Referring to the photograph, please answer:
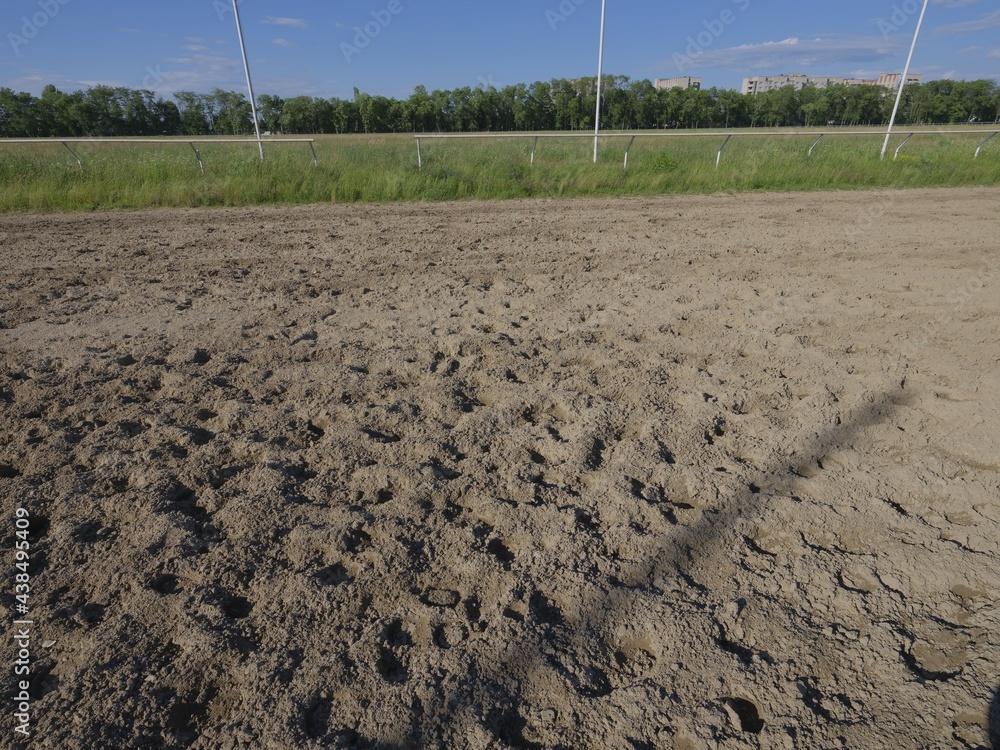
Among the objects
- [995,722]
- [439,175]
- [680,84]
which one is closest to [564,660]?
[995,722]

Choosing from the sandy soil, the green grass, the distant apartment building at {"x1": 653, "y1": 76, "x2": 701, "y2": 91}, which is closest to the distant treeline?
the distant apartment building at {"x1": 653, "y1": 76, "x2": 701, "y2": 91}

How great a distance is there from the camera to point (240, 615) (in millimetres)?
2283

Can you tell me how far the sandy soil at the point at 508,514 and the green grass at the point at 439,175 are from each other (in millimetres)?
5802

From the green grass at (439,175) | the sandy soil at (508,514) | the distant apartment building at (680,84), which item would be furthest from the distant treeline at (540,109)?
the sandy soil at (508,514)

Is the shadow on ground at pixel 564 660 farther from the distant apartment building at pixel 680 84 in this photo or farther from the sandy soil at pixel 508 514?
the distant apartment building at pixel 680 84

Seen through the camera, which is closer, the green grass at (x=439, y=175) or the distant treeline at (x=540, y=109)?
the green grass at (x=439, y=175)

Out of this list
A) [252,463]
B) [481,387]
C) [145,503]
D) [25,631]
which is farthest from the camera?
[481,387]

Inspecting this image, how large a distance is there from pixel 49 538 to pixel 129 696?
44.9 inches

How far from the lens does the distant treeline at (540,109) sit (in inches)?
1898

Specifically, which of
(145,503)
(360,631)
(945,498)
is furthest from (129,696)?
(945,498)

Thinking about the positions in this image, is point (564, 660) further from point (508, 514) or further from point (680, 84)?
point (680, 84)

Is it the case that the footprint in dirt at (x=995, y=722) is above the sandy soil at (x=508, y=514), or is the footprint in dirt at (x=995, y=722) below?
below

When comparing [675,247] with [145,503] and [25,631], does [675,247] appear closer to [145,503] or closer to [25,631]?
[145,503]

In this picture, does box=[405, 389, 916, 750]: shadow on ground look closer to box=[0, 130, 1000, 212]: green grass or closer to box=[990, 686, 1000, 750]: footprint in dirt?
box=[990, 686, 1000, 750]: footprint in dirt
